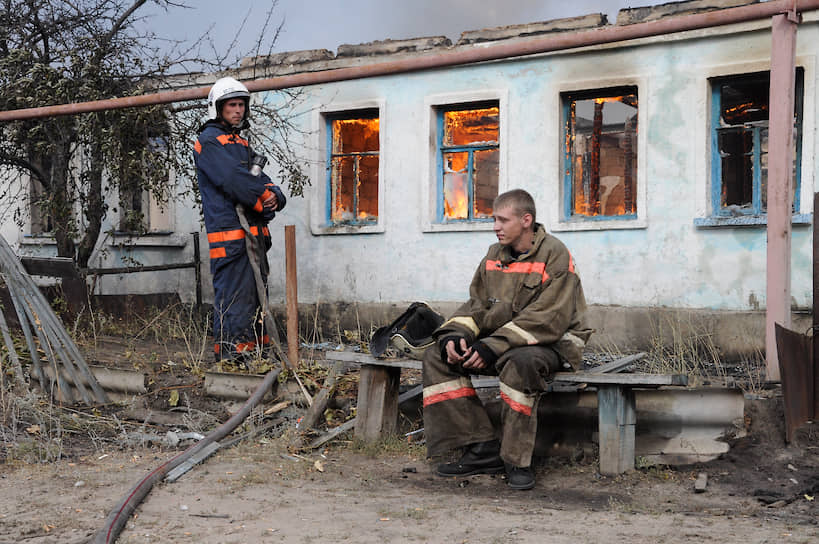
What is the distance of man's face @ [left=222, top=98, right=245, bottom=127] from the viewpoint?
676 centimetres

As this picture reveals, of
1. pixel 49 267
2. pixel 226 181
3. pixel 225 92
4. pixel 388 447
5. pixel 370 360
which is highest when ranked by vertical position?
pixel 225 92

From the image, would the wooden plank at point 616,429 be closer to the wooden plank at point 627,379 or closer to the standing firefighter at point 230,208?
the wooden plank at point 627,379

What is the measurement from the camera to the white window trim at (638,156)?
366 inches

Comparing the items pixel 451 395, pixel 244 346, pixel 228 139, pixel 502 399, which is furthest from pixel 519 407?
pixel 228 139

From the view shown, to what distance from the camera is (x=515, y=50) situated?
5.65m

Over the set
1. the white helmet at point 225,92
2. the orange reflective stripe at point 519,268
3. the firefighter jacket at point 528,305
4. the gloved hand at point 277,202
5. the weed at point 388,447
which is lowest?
the weed at point 388,447

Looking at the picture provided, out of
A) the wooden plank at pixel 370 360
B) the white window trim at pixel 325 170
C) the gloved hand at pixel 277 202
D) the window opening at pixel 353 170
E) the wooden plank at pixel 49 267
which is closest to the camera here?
the wooden plank at pixel 370 360

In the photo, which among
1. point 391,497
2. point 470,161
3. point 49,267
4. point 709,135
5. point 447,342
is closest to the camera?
point 391,497

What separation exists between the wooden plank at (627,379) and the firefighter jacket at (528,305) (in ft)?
0.38

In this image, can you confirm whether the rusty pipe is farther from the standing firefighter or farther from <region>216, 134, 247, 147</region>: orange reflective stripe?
<region>216, 134, 247, 147</region>: orange reflective stripe

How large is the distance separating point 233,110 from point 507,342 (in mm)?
3392

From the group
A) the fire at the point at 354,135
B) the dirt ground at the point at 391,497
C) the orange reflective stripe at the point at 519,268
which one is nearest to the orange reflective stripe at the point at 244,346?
the dirt ground at the point at 391,497

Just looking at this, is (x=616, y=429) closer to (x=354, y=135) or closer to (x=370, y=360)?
(x=370, y=360)

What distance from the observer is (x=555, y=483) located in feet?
15.2
